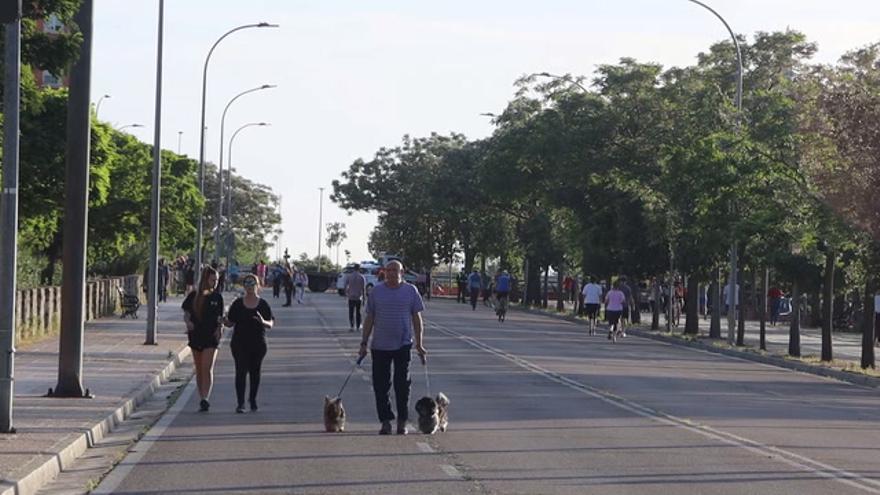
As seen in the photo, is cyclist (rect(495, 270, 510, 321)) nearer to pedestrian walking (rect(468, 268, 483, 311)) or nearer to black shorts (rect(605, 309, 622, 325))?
black shorts (rect(605, 309, 622, 325))

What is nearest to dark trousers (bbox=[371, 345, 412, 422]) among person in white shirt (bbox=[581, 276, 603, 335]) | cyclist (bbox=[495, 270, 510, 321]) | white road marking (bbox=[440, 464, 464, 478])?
white road marking (bbox=[440, 464, 464, 478])

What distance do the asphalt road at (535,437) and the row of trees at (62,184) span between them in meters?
4.50

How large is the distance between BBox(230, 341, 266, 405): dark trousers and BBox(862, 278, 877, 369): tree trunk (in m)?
17.8

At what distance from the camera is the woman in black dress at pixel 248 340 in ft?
66.2

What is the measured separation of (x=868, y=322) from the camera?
3419cm

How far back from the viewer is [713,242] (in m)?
42.8

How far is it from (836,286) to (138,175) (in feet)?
72.2

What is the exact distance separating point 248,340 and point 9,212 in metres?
5.12

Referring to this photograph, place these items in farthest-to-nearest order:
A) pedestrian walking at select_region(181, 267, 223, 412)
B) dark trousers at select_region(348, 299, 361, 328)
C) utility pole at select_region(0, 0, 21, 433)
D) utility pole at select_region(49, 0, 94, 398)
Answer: dark trousers at select_region(348, 299, 361, 328), utility pole at select_region(49, 0, 94, 398), pedestrian walking at select_region(181, 267, 223, 412), utility pole at select_region(0, 0, 21, 433)

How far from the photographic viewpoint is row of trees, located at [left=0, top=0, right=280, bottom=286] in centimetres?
1744

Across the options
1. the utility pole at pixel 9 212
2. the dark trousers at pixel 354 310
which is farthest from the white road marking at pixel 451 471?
the dark trousers at pixel 354 310

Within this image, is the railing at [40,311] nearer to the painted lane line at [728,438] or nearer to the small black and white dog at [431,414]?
the painted lane line at [728,438]

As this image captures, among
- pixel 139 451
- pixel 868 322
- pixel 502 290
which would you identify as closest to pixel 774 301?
pixel 502 290

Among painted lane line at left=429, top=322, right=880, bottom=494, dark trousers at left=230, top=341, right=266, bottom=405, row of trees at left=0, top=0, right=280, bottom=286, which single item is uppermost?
row of trees at left=0, top=0, right=280, bottom=286
